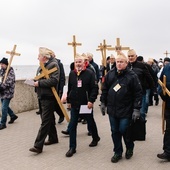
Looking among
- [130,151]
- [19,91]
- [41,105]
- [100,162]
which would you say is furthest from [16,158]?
[19,91]

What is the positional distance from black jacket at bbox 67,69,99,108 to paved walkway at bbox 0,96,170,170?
3.09 ft

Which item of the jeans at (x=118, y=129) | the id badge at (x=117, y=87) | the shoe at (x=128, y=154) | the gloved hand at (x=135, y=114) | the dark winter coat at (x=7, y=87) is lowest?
the shoe at (x=128, y=154)

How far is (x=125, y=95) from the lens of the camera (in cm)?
506

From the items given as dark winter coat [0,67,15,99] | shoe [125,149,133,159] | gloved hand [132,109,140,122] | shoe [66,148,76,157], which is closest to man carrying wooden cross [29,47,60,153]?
shoe [66,148,76,157]

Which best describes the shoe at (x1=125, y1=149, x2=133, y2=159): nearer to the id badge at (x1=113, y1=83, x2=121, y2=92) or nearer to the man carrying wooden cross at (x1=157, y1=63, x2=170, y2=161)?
the man carrying wooden cross at (x1=157, y1=63, x2=170, y2=161)

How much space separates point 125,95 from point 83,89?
105 cm

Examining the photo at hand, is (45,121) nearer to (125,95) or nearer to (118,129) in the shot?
(118,129)

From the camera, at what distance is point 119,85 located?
16.8 ft

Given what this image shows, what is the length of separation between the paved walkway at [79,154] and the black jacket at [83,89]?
94cm

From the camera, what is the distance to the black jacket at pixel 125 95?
16.6 feet

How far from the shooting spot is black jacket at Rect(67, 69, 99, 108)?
586 centimetres

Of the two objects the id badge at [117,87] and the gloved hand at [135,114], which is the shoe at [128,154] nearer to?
the gloved hand at [135,114]

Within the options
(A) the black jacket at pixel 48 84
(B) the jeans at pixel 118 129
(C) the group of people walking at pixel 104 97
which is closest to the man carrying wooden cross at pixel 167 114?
(C) the group of people walking at pixel 104 97

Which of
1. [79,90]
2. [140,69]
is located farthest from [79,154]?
[140,69]
